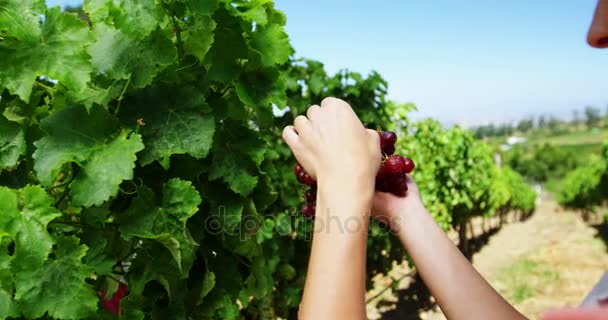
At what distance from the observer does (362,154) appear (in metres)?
1.16

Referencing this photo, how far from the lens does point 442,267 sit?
1390mm

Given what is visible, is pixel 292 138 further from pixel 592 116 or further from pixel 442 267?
pixel 592 116

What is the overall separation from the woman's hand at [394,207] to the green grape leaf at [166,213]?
1.87 feet

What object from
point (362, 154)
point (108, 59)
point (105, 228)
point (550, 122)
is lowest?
point (105, 228)

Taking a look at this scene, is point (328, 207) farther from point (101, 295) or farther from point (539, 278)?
point (539, 278)

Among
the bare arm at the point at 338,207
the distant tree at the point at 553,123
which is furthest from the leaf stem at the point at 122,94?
the distant tree at the point at 553,123

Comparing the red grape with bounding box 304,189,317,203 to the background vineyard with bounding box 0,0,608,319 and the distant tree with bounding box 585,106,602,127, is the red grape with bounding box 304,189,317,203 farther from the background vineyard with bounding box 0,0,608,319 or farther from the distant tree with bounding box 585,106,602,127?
the distant tree with bounding box 585,106,602,127

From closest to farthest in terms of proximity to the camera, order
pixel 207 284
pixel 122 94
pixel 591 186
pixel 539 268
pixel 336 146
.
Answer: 1. pixel 336 146
2. pixel 122 94
3. pixel 207 284
4. pixel 539 268
5. pixel 591 186

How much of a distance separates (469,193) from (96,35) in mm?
11571

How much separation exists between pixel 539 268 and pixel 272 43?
44.0 feet

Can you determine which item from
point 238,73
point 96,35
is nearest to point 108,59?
point 96,35

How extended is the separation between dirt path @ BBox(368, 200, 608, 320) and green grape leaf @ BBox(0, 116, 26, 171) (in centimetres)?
820

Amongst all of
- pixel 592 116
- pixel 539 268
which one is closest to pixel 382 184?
pixel 539 268

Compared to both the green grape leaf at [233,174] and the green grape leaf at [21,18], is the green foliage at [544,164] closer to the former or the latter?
the green grape leaf at [233,174]
